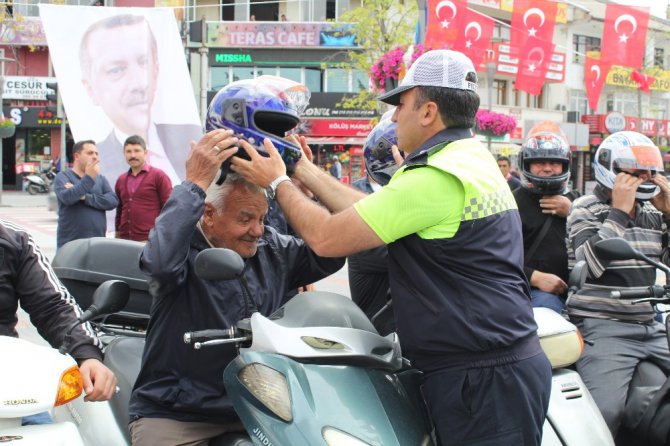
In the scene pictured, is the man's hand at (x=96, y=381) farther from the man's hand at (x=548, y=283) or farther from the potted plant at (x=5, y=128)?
the potted plant at (x=5, y=128)

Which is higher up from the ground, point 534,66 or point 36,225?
point 534,66

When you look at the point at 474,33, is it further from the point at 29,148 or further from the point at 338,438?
the point at 29,148

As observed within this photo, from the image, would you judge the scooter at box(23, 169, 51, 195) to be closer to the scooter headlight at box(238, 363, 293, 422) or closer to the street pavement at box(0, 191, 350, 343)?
the street pavement at box(0, 191, 350, 343)

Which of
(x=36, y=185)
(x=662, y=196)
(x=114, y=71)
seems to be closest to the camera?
(x=662, y=196)

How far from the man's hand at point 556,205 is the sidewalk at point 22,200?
27045mm

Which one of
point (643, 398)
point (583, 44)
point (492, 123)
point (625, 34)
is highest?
point (583, 44)

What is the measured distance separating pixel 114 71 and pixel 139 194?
2169mm

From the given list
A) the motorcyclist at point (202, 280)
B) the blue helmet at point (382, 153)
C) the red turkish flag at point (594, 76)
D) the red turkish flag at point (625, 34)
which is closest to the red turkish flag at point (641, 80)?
the red turkish flag at point (594, 76)

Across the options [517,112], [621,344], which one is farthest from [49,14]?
[517,112]

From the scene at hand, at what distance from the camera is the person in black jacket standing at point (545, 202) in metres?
4.07

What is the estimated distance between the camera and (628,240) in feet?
12.2

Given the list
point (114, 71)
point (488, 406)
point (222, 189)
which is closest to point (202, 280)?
point (222, 189)

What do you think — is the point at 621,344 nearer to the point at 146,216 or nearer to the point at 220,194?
the point at 220,194

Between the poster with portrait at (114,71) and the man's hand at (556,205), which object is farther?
the poster with portrait at (114,71)
